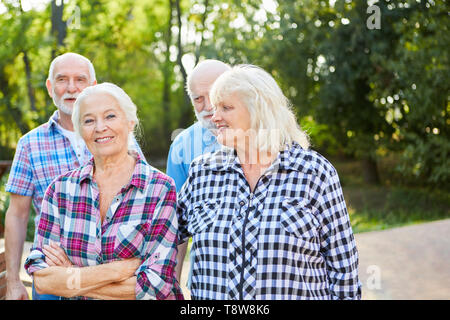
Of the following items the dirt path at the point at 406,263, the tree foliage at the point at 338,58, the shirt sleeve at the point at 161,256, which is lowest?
the dirt path at the point at 406,263

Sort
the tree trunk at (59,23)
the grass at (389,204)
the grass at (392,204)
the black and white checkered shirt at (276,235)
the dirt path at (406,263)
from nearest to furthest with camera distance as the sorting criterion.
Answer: the black and white checkered shirt at (276,235) < the dirt path at (406,263) < the grass at (389,204) < the grass at (392,204) < the tree trunk at (59,23)

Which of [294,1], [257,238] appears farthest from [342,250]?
[294,1]

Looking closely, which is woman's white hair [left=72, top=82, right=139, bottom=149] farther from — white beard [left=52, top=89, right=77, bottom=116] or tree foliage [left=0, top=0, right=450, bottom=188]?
tree foliage [left=0, top=0, right=450, bottom=188]

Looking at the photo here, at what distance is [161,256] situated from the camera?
1979mm

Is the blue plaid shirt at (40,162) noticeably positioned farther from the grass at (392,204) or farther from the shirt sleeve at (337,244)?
the grass at (392,204)

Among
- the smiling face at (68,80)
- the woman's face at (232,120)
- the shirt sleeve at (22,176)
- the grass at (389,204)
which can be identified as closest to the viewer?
the woman's face at (232,120)

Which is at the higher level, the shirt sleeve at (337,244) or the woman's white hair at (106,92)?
the woman's white hair at (106,92)

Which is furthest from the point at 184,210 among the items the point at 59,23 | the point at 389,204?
the point at 59,23

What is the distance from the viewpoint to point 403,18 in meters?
12.7

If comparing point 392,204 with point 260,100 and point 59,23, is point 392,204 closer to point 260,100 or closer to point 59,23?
point 59,23

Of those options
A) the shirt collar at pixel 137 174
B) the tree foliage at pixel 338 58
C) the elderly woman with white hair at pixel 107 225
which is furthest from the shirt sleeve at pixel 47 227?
the tree foliage at pixel 338 58

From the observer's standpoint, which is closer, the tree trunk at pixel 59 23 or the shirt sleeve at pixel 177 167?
the shirt sleeve at pixel 177 167

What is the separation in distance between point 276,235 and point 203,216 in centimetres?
28

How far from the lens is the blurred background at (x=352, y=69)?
11.2 metres
